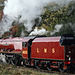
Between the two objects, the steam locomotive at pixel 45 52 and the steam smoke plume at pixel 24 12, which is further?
the steam smoke plume at pixel 24 12

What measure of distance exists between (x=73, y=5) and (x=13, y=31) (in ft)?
43.3

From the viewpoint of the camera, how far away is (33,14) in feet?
85.2

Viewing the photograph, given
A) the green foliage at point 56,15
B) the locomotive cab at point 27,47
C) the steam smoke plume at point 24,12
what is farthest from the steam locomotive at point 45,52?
the green foliage at point 56,15

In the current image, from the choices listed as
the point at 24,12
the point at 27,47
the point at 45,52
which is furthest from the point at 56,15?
the point at 45,52

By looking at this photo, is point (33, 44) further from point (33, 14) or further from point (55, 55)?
point (33, 14)

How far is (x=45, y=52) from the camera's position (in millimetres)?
14344

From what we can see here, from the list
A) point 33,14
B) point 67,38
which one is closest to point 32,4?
point 33,14

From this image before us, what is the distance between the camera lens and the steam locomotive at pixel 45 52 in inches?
507

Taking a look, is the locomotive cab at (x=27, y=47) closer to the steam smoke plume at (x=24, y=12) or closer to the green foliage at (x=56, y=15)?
the steam smoke plume at (x=24, y=12)

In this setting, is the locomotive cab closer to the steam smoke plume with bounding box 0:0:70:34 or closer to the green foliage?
the steam smoke plume with bounding box 0:0:70:34

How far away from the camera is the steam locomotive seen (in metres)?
12.9

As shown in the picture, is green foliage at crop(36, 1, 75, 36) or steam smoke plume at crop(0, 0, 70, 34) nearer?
steam smoke plume at crop(0, 0, 70, 34)

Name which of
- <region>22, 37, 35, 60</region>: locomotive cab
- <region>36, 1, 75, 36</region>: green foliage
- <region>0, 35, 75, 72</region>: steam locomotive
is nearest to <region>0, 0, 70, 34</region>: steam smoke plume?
<region>36, 1, 75, 36</region>: green foliage

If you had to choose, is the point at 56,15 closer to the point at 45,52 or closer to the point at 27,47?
the point at 27,47
